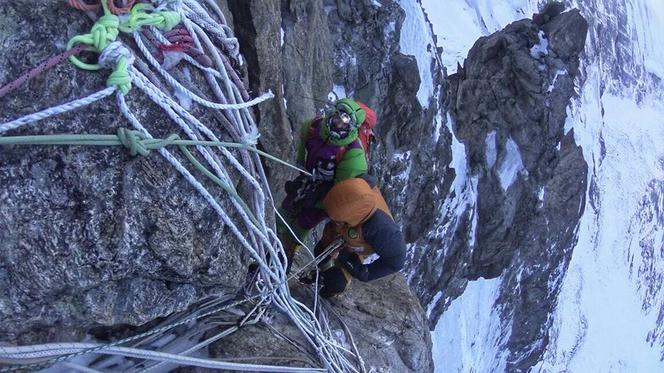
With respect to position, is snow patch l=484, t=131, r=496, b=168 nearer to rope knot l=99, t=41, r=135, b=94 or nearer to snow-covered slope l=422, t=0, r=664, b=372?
snow-covered slope l=422, t=0, r=664, b=372

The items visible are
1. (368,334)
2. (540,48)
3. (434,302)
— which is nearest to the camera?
(368,334)

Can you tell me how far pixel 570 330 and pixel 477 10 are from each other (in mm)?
14179

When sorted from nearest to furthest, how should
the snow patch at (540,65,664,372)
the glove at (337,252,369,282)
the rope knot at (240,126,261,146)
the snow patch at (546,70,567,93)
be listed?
the rope knot at (240,126,261,146) < the glove at (337,252,369,282) < the snow patch at (546,70,567,93) < the snow patch at (540,65,664,372)

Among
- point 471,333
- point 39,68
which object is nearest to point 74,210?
point 39,68

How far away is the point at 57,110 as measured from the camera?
216 cm

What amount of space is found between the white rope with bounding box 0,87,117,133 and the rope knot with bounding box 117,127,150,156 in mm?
→ 160

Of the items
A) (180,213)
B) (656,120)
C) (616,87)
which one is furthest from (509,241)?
(656,120)

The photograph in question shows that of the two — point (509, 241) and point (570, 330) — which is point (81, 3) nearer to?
point (509, 241)

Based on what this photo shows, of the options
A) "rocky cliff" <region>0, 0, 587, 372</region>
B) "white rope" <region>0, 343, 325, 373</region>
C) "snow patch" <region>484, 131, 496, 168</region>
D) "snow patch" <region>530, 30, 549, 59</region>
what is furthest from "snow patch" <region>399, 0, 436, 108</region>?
"white rope" <region>0, 343, 325, 373</region>

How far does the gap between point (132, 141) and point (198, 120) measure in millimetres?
403

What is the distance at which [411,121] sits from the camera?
12.3 meters

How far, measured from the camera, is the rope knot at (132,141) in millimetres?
2299

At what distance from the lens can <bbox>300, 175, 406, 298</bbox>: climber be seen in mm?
3783

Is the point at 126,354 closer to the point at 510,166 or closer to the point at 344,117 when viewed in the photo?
the point at 344,117
